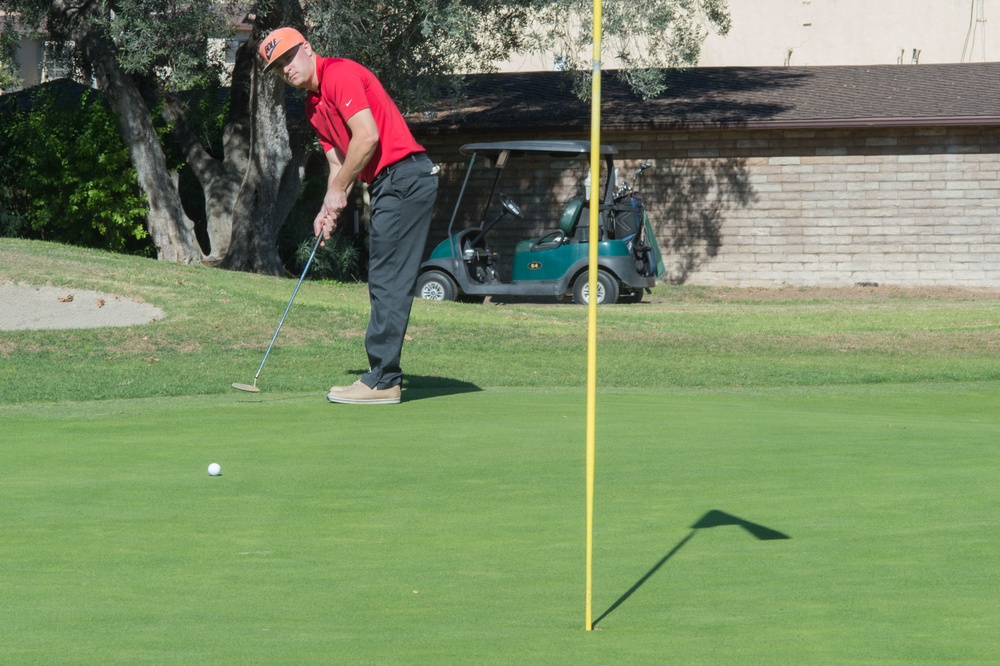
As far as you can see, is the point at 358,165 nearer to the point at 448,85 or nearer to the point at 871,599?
the point at 871,599

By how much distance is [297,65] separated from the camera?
7.50 metres

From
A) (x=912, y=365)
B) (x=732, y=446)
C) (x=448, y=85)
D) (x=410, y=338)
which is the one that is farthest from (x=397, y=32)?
(x=732, y=446)

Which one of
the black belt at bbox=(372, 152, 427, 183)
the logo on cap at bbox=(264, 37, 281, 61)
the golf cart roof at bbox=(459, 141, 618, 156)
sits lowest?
the golf cart roof at bbox=(459, 141, 618, 156)

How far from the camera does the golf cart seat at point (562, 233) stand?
18688 mm

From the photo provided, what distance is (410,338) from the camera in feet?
42.3

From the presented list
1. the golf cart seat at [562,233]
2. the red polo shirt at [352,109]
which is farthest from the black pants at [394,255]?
the golf cart seat at [562,233]

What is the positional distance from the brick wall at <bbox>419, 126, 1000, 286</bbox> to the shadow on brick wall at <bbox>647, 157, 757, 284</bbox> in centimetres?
2

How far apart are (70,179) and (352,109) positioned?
14.9 m

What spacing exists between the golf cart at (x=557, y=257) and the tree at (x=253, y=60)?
5.99 ft

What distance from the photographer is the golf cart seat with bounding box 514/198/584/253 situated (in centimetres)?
1869

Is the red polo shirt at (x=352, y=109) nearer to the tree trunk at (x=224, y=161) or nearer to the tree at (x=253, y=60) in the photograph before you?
the tree at (x=253, y=60)

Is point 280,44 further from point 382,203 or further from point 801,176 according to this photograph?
point 801,176

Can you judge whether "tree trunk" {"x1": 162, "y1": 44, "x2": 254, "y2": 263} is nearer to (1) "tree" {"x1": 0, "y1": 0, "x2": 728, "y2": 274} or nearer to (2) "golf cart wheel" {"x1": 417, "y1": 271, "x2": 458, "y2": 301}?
(1) "tree" {"x1": 0, "y1": 0, "x2": 728, "y2": 274}

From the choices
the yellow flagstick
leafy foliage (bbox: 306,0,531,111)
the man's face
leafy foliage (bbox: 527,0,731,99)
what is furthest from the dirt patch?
the yellow flagstick
